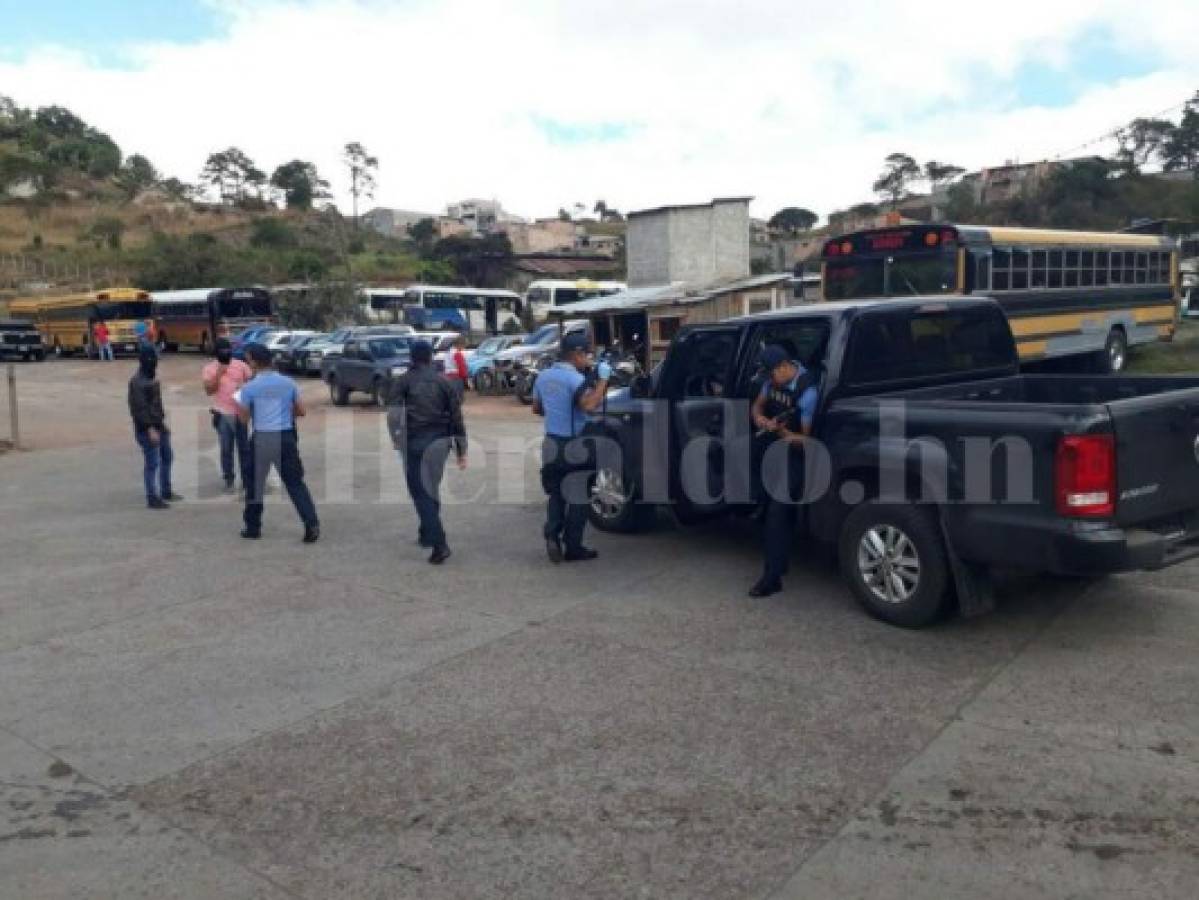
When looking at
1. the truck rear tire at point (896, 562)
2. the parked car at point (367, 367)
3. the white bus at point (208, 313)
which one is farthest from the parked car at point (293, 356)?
the truck rear tire at point (896, 562)

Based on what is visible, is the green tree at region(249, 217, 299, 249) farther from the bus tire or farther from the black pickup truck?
the black pickup truck

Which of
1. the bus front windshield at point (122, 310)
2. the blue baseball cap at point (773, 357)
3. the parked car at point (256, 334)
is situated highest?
the bus front windshield at point (122, 310)

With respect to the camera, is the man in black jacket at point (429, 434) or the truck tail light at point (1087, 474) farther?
the man in black jacket at point (429, 434)

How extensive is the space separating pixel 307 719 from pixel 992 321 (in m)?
5.38

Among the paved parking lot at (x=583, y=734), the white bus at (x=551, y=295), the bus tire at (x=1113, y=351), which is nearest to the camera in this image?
the paved parking lot at (x=583, y=734)

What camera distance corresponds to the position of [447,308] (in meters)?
47.9

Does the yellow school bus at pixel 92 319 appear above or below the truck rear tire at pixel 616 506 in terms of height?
above

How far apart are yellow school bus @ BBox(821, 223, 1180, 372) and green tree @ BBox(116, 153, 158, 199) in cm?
9324

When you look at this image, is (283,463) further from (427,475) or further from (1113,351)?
(1113,351)

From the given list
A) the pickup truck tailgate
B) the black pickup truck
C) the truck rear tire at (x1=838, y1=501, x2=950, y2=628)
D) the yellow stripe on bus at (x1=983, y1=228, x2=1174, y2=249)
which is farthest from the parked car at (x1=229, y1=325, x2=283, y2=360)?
the pickup truck tailgate

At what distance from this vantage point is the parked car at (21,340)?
140 ft

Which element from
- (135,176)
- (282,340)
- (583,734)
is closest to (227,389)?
(583,734)

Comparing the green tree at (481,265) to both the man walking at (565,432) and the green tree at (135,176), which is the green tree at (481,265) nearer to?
the green tree at (135,176)

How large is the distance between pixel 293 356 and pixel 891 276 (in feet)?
77.6
